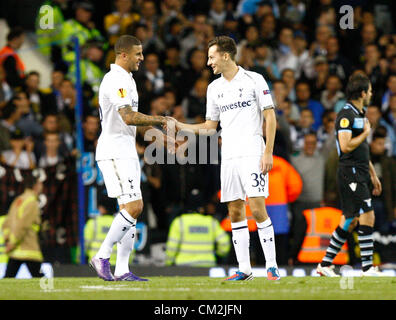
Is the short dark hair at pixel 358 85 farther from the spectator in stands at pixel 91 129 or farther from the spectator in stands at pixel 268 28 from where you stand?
the spectator in stands at pixel 268 28

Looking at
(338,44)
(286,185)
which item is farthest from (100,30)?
(286,185)

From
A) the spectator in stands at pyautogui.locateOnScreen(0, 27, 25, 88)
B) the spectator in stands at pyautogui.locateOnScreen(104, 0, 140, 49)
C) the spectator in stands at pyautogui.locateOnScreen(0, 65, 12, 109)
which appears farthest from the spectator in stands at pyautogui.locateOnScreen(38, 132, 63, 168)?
the spectator in stands at pyautogui.locateOnScreen(104, 0, 140, 49)

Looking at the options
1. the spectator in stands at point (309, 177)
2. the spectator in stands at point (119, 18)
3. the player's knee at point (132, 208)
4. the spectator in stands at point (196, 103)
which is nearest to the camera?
the player's knee at point (132, 208)

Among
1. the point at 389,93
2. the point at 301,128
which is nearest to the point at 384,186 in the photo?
the point at 301,128

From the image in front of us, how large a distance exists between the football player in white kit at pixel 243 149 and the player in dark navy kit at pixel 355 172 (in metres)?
1.37

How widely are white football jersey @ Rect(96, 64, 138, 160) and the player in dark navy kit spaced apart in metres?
2.57

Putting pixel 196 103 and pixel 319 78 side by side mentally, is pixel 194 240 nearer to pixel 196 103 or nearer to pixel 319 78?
pixel 196 103

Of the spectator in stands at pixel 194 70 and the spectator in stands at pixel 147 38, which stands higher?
the spectator in stands at pixel 147 38

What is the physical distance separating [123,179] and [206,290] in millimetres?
1612

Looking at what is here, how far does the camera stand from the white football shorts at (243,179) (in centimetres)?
915

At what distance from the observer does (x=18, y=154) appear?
13.9 metres

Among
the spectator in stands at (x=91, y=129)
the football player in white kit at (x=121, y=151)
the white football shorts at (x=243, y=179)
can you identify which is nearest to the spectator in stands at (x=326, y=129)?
the spectator in stands at (x=91, y=129)
